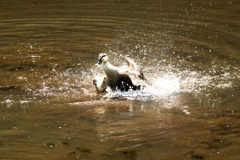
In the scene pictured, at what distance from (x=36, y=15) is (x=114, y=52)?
434 cm

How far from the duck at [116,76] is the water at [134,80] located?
14 centimetres

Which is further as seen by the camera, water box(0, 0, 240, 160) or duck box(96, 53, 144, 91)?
duck box(96, 53, 144, 91)

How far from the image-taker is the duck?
20.8ft

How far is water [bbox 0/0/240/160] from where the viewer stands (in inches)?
181

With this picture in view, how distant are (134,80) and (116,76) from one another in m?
0.63

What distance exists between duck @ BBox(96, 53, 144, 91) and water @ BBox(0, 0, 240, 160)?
0.14 meters

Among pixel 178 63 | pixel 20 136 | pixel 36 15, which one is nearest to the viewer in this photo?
pixel 20 136

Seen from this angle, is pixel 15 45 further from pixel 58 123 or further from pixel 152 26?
pixel 58 123

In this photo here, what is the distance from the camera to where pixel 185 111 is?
18.2ft

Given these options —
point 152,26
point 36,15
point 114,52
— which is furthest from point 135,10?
point 114,52

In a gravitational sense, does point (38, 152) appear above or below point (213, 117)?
below

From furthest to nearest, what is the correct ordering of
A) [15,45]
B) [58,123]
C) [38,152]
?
[15,45], [58,123], [38,152]

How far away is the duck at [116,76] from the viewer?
6.33 meters

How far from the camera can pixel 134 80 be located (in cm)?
693
